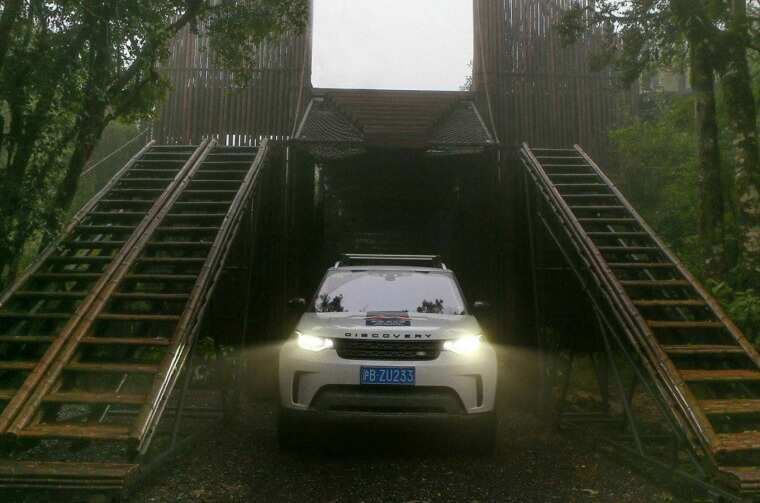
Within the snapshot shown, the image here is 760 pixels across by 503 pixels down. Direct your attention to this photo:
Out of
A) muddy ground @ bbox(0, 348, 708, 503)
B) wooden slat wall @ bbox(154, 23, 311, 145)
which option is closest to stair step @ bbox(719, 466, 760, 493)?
muddy ground @ bbox(0, 348, 708, 503)

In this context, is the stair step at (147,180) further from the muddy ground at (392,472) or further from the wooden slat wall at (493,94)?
the wooden slat wall at (493,94)

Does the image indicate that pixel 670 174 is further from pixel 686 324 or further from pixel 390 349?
pixel 390 349

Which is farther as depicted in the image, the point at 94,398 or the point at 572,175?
the point at 572,175

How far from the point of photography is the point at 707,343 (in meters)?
6.53

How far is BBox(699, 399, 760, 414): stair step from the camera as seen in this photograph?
518 cm

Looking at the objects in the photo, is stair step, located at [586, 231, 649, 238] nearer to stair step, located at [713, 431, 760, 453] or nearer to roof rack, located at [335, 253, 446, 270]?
roof rack, located at [335, 253, 446, 270]

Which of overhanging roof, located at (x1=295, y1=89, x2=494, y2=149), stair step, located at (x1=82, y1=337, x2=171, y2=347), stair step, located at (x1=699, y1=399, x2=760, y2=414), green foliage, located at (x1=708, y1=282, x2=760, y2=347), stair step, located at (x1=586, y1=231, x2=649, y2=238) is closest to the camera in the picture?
stair step, located at (x1=699, y1=399, x2=760, y2=414)

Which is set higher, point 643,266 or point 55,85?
point 55,85

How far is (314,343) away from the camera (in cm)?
578

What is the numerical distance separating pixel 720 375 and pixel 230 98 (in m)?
10.8

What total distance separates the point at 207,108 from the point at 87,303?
7.96 meters

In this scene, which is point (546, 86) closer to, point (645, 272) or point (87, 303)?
point (645, 272)

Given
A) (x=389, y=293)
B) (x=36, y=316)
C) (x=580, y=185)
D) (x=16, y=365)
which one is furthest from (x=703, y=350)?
(x=36, y=316)

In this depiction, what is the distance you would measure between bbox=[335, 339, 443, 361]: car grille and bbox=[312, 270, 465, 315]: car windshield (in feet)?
2.24
